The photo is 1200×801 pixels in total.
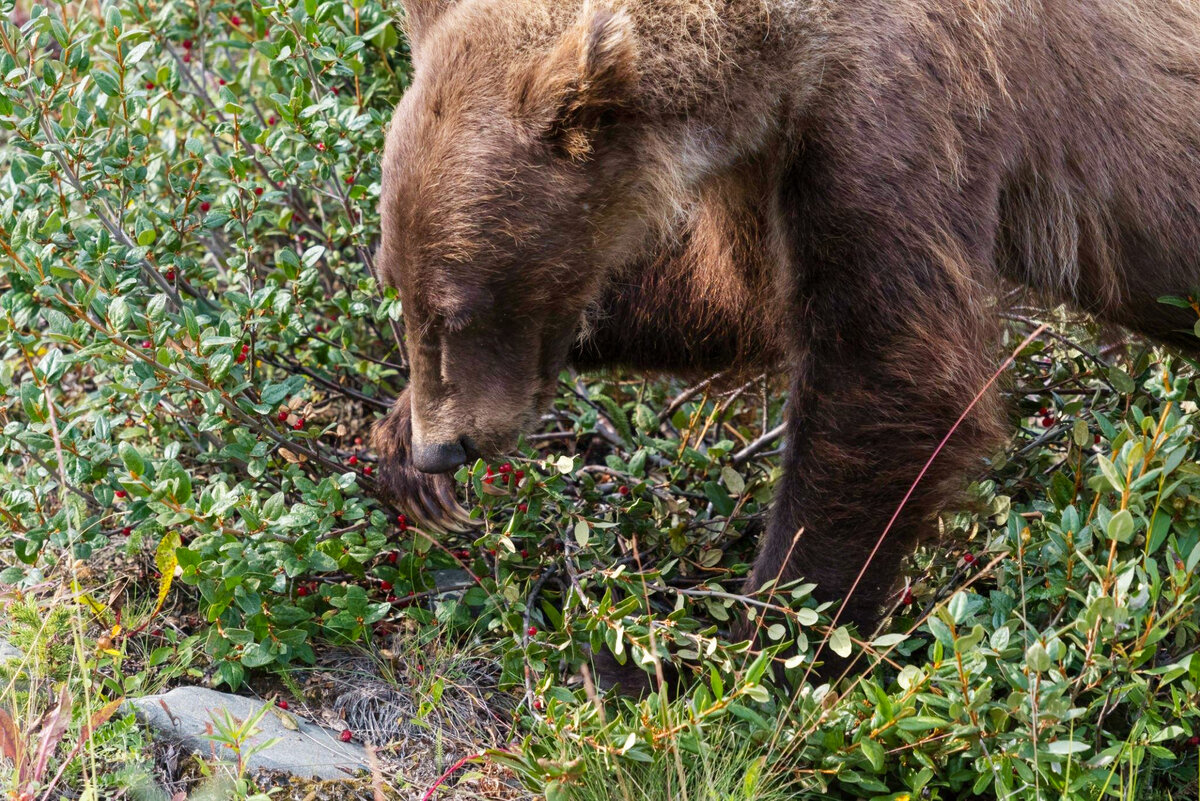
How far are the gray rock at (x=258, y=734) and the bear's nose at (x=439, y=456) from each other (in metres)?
0.84

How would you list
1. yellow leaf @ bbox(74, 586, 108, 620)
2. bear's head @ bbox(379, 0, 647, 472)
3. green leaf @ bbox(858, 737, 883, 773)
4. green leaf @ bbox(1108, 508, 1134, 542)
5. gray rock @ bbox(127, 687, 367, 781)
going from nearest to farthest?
green leaf @ bbox(1108, 508, 1134, 542) < green leaf @ bbox(858, 737, 883, 773) < bear's head @ bbox(379, 0, 647, 472) < gray rock @ bbox(127, 687, 367, 781) < yellow leaf @ bbox(74, 586, 108, 620)

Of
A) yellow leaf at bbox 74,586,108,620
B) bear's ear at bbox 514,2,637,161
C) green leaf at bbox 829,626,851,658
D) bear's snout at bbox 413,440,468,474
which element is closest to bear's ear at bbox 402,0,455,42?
bear's ear at bbox 514,2,637,161

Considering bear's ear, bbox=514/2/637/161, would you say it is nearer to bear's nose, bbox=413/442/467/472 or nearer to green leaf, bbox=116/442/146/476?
bear's nose, bbox=413/442/467/472

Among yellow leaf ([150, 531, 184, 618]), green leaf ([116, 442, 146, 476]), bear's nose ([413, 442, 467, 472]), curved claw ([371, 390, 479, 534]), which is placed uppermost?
green leaf ([116, 442, 146, 476])

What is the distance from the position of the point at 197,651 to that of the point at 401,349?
1.33 meters

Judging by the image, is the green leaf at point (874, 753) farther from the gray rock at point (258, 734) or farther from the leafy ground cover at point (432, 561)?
the gray rock at point (258, 734)

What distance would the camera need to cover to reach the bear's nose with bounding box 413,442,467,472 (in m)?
3.50

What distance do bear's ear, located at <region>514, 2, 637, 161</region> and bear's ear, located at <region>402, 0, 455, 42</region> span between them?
1.92 ft

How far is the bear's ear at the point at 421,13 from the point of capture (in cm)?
349

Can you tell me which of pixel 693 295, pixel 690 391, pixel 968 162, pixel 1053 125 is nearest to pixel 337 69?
pixel 693 295

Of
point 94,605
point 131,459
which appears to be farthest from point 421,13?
point 94,605

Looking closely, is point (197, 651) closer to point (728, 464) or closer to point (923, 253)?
point (728, 464)

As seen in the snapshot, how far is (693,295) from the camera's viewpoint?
418 cm

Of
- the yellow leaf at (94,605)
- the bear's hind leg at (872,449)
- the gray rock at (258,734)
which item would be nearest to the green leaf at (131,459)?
the yellow leaf at (94,605)
